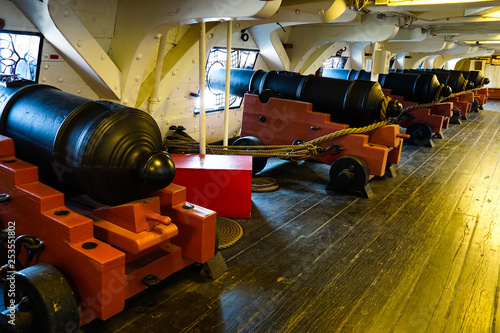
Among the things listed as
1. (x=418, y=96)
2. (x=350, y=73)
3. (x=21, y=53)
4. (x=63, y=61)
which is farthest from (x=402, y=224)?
(x=350, y=73)

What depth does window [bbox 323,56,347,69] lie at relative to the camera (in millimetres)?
9406

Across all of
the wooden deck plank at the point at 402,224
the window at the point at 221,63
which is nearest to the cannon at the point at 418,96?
the wooden deck plank at the point at 402,224

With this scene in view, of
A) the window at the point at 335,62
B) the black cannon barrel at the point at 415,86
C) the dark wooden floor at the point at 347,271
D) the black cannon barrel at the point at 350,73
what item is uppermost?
the window at the point at 335,62

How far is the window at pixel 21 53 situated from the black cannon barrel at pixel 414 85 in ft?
17.0

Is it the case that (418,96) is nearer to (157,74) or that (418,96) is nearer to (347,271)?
(157,74)

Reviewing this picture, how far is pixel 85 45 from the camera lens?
127 inches

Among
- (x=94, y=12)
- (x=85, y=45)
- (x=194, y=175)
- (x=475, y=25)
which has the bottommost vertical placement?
(x=194, y=175)

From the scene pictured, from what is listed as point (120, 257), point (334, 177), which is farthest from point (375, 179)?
point (120, 257)

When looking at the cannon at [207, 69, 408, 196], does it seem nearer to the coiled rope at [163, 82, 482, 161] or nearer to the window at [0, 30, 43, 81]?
the coiled rope at [163, 82, 482, 161]

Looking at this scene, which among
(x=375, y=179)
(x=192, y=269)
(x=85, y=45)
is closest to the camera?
(x=192, y=269)

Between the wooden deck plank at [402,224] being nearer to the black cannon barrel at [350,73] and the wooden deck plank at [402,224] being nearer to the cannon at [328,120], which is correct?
the cannon at [328,120]

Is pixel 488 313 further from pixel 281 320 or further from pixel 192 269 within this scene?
pixel 192 269

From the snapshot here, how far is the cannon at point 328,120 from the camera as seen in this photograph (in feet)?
13.4

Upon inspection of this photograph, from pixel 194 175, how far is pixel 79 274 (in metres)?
1.47
